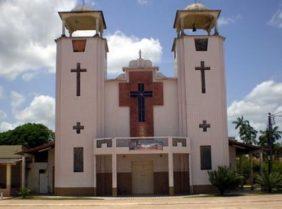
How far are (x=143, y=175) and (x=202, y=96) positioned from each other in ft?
24.3

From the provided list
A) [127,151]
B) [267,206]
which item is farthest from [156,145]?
[267,206]

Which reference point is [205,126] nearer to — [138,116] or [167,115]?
[167,115]

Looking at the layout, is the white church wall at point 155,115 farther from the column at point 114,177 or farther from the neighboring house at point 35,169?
the neighboring house at point 35,169

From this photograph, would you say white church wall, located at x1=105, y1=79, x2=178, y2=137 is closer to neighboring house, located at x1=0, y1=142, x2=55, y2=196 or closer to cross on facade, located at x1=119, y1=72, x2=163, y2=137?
cross on facade, located at x1=119, y1=72, x2=163, y2=137

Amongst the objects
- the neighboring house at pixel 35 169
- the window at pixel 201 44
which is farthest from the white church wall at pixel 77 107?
the window at pixel 201 44

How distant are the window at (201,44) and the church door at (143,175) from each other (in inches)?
373

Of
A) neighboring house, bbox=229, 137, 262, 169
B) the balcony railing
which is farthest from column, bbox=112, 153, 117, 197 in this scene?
neighboring house, bbox=229, 137, 262, 169

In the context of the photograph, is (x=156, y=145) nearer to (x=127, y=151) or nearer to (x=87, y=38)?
(x=127, y=151)

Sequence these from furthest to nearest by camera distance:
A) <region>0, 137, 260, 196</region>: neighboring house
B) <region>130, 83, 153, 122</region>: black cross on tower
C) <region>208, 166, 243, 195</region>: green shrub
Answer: <region>0, 137, 260, 196</region>: neighboring house → <region>130, 83, 153, 122</region>: black cross on tower → <region>208, 166, 243, 195</region>: green shrub

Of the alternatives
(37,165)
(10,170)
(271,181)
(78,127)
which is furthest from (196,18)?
(10,170)

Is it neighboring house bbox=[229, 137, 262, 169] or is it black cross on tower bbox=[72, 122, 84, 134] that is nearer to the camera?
black cross on tower bbox=[72, 122, 84, 134]

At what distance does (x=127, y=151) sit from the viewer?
33594 mm

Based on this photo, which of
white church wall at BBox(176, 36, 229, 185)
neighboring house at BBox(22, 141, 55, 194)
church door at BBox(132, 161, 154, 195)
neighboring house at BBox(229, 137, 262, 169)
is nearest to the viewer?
white church wall at BBox(176, 36, 229, 185)

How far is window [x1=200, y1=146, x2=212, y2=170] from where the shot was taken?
115 feet
